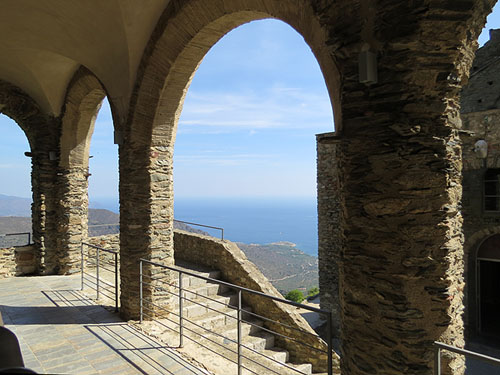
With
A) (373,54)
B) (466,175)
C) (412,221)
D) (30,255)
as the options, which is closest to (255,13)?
(373,54)

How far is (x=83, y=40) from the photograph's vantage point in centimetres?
562

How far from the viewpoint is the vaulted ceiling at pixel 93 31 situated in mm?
5000

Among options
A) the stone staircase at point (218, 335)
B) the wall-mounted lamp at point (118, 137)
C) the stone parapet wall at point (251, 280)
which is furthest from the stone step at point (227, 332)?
the wall-mounted lamp at point (118, 137)

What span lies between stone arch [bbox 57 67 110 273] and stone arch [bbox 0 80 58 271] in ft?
1.05

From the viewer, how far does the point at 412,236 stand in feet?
8.12

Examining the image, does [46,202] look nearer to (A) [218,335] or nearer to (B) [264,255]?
(A) [218,335]

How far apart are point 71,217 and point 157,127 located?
470cm

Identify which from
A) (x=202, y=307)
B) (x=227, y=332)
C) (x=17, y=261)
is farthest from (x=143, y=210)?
(x=17, y=261)

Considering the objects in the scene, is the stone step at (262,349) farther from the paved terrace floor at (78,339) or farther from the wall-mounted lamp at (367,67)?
the wall-mounted lamp at (367,67)

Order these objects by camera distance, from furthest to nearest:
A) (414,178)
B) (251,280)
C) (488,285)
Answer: (488,285)
(251,280)
(414,178)

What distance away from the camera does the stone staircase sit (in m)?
4.62

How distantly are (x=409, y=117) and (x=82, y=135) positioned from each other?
8258 mm

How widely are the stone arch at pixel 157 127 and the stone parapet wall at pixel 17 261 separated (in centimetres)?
506

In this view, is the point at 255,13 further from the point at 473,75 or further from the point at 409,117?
the point at 473,75
